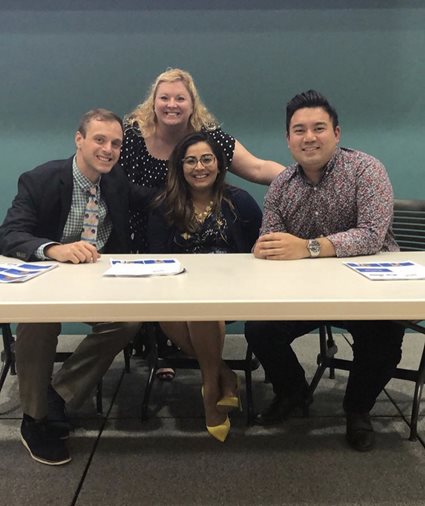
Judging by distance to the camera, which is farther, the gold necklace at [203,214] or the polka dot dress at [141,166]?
the polka dot dress at [141,166]

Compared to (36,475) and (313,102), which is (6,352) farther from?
Result: (313,102)

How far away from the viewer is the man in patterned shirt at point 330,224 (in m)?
1.73

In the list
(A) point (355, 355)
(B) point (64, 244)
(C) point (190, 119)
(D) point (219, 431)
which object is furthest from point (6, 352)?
(A) point (355, 355)

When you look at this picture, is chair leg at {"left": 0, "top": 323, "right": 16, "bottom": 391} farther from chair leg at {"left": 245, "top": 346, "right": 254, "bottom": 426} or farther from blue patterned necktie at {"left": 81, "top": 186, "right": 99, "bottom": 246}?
chair leg at {"left": 245, "top": 346, "right": 254, "bottom": 426}

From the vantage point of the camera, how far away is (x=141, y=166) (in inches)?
91.5

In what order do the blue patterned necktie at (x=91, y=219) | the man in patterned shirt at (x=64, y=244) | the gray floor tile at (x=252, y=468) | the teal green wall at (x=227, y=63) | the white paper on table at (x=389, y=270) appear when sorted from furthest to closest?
the teal green wall at (x=227, y=63), the blue patterned necktie at (x=91, y=219), the man in patterned shirt at (x=64, y=244), the gray floor tile at (x=252, y=468), the white paper on table at (x=389, y=270)

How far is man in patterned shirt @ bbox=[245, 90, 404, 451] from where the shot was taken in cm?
173

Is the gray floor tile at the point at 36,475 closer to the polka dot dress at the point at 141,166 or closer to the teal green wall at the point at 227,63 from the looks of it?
the polka dot dress at the point at 141,166

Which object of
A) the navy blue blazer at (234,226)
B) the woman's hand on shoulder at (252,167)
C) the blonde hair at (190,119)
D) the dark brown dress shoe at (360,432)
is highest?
the blonde hair at (190,119)

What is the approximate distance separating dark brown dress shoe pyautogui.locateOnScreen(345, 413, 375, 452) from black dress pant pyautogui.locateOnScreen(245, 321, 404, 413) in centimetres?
3

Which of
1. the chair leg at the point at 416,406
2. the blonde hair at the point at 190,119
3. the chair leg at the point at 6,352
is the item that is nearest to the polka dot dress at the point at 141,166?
the blonde hair at the point at 190,119

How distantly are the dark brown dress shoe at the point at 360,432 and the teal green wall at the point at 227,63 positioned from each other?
1.61 m

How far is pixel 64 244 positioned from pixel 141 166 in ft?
2.55

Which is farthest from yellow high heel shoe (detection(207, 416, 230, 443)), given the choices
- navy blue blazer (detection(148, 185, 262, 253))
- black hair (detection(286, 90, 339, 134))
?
black hair (detection(286, 90, 339, 134))
